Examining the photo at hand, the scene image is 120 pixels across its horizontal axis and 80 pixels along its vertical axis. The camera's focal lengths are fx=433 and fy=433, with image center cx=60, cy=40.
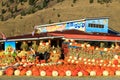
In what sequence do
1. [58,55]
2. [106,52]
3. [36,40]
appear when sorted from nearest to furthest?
[106,52] → [58,55] → [36,40]

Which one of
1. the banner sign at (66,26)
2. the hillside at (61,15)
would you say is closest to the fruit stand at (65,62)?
the banner sign at (66,26)

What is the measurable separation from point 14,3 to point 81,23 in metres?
72.9

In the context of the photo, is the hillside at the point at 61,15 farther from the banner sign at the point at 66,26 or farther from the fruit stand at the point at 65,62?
the fruit stand at the point at 65,62

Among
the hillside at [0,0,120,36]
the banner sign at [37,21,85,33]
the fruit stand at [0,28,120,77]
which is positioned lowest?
the hillside at [0,0,120,36]

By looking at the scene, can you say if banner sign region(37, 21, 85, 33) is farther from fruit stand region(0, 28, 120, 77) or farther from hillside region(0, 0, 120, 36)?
hillside region(0, 0, 120, 36)

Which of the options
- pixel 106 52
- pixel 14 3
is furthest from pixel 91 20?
pixel 14 3

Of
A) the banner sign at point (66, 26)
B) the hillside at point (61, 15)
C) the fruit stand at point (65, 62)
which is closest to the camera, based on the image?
the fruit stand at point (65, 62)

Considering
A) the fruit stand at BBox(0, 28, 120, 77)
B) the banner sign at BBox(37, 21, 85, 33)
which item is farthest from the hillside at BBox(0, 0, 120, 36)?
the fruit stand at BBox(0, 28, 120, 77)

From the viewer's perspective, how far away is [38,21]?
99438 mm

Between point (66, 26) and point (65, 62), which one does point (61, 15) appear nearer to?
point (66, 26)

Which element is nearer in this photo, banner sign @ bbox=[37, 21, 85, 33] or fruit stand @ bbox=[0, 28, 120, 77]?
fruit stand @ bbox=[0, 28, 120, 77]

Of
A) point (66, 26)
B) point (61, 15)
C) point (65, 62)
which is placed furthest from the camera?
point (61, 15)

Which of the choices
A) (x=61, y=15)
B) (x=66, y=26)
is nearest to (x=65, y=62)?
(x=66, y=26)

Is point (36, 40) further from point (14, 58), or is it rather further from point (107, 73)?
point (107, 73)
